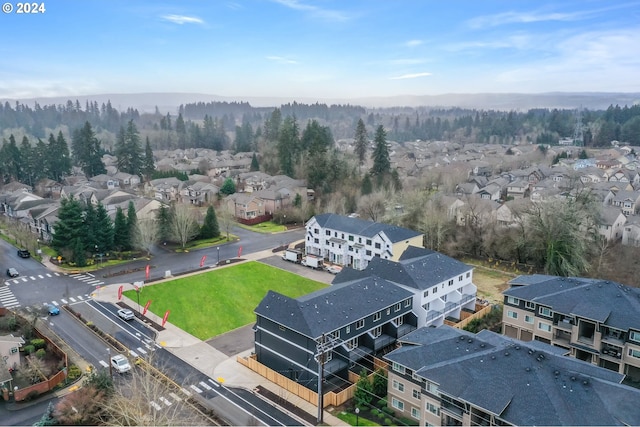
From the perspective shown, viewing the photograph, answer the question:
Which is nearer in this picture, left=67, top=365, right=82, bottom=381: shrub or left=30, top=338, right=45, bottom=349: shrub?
left=67, top=365, right=82, bottom=381: shrub

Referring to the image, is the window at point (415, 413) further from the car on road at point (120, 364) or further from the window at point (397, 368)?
the car on road at point (120, 364)

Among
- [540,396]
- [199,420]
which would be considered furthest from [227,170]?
[540,396]

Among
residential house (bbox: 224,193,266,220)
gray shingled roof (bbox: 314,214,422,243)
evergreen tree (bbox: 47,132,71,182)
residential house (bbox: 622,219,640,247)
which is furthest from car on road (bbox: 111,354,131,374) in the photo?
evergreen tree (bbox: 47,132,71,182)

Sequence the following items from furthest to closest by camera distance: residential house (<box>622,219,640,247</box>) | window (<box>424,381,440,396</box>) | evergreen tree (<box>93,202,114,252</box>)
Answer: residential house (<box>622,219,640,247</box>) → evergreen tree (<box>93,202,114,252</box>) → window (<box>424,381,440,396</box>)

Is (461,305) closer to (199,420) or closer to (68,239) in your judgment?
(199,420)

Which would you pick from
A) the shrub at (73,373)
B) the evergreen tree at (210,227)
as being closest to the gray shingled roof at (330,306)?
the shrub at (73,373)

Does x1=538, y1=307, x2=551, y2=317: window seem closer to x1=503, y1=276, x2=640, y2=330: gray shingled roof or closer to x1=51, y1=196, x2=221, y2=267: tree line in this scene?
x1=503, y1=276, x2=640, y2=330: gray shingled roof

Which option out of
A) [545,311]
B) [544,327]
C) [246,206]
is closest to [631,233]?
[545,311]
